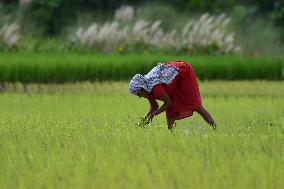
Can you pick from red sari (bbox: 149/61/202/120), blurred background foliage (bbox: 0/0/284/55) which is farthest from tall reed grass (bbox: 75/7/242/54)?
red sari (bbox: 149/61/202/120)

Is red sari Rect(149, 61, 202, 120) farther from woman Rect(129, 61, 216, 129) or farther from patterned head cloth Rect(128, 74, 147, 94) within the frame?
patterned head cloth Rect(128, 74, 147, 94)

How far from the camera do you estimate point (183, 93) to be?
8945mm

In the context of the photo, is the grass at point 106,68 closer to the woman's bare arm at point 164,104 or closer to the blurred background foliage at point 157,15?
the blurred background foliage at point 157,15

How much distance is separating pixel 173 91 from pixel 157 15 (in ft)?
48.9

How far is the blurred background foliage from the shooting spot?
73.9 feet

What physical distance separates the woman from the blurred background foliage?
1221cm

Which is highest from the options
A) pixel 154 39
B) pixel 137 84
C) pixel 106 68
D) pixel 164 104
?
pixel 137 84

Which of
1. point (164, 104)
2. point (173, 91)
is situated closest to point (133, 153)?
point (164, 104)

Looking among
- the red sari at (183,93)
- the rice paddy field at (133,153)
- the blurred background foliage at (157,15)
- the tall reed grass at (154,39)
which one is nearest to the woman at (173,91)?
the red sari at (183,93)

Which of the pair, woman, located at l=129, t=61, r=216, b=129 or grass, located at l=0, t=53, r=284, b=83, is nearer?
woman, located at l=129, t=61, r=216, b=129

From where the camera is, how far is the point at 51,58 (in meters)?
14.9

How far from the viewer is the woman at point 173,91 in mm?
8617

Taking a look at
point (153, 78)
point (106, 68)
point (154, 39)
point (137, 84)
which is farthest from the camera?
point (154, 39)

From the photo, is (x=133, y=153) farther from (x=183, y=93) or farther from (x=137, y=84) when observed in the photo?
(x=183, y=93)
